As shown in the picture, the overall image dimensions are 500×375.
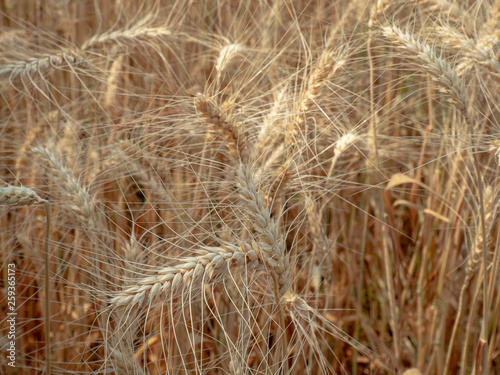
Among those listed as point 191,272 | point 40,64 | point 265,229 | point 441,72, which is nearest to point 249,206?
point 265,229

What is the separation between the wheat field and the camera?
958 mm

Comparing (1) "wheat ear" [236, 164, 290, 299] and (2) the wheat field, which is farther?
(2) the wheat field

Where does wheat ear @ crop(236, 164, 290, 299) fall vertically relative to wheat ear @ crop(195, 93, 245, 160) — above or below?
below

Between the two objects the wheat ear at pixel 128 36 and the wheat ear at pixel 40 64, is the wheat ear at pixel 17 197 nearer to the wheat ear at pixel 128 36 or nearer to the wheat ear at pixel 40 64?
the wheat ear at pixel 40 64

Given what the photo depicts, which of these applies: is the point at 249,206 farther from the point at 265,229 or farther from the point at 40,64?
the point at 40,64

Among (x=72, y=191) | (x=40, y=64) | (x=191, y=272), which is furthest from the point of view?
(x=40, y=64)

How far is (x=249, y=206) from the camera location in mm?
851

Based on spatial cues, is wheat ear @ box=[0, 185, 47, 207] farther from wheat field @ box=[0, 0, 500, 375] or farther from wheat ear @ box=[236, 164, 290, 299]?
wheat ear @ box=[236, 164, 290, 299]

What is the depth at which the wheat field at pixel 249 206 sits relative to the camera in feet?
3.14

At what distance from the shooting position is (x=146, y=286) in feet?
2.65

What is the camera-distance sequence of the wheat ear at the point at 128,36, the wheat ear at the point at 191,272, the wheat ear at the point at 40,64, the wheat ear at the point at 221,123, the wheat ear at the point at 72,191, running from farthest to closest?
the wheat ear at the point at 128,36 → the wheat ear at the point at 40,64 → the wheat ear at the point at 72,191 → the wheat ear at the point at 221,123 → the wheat ear at the point at 191,272

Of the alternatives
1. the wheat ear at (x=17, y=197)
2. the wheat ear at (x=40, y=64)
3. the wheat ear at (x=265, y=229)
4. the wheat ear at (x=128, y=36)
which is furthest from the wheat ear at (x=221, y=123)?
the wheat ear at (x=128, y=36)

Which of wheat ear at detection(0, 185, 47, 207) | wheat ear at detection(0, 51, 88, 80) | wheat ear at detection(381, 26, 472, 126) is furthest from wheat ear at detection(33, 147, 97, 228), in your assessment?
wheat ear at detection(381, 26, 472, 126)

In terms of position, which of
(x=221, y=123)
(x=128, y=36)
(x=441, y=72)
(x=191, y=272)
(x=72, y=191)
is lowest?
(x=191, y=272)
